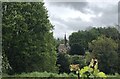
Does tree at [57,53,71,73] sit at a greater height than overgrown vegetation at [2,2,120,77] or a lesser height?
lesser

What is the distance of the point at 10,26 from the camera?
688 inches

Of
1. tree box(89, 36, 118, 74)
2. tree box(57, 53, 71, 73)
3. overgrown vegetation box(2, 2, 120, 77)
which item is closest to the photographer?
overgrown vegetation box(2, 2, 120, 77)

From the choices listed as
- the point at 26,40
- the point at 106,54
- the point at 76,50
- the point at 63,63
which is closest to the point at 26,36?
the point at 26,40

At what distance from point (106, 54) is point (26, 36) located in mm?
6971

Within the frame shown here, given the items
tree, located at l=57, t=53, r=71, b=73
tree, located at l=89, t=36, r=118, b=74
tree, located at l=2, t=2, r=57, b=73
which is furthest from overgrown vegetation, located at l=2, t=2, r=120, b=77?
tree, located at l=89, t=36, r=118, b=74

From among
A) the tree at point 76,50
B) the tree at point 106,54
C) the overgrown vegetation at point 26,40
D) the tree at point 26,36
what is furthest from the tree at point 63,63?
the tree at point 76,50

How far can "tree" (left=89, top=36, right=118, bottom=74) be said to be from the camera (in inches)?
877

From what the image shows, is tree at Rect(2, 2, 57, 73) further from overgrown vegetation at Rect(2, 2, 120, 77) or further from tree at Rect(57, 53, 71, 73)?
tree at Rect(57, 53, 71, 73)

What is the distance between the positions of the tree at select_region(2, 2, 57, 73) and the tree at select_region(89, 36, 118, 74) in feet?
14.7

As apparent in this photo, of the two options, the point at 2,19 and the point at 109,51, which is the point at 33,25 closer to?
the point at 2,19

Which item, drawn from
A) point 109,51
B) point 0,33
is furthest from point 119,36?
point 0,33

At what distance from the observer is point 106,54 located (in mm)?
23141

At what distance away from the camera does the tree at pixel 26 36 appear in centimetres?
1781

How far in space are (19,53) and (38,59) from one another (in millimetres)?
1220
